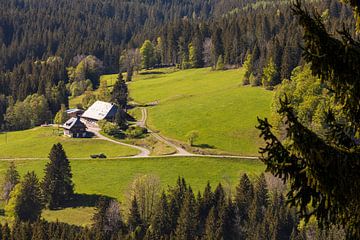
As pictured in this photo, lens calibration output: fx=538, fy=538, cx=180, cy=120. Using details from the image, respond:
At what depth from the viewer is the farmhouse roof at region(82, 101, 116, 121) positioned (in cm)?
12306

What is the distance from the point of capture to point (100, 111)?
12575 centimetres

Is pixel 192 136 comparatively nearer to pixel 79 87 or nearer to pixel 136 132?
pixel 136 132

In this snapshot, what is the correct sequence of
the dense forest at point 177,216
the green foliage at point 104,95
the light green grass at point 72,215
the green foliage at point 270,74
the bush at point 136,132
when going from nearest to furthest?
the dense forest at point 177,216
the light green grass at point 72,215
the bush at point 136,132
the green foliage at point 270,74
the green foliage at point 104,95

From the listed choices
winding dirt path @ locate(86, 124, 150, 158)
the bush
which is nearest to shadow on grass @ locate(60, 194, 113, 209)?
winding dirt path @ locate(86, 124, 150, 158)

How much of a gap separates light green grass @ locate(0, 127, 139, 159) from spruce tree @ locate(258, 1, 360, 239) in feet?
297

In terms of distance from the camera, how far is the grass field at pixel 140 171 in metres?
87.5

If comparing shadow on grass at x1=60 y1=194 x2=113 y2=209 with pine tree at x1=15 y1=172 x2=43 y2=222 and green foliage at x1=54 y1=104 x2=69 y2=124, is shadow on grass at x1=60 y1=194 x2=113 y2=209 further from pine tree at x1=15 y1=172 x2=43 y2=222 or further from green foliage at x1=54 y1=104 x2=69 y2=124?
green foliage at x1=54 y1=104 x2=69 y2=124

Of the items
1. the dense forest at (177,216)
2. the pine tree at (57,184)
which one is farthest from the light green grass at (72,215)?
the dense forest at (177,216)

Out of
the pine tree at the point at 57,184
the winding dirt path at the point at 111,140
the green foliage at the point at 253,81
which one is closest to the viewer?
the pine tree at the point at 57,184

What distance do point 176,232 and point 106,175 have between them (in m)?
29.2

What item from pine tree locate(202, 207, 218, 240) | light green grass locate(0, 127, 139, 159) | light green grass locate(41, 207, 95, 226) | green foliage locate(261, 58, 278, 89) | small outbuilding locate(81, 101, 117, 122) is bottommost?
light green grass locate(41, 207, 95, 226)

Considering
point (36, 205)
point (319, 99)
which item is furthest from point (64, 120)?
point (319, 99)

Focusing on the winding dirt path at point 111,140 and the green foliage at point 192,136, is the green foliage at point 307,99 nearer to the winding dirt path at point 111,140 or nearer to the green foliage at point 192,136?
the green foliage at point 192,136

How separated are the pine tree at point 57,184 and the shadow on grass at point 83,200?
952mm
